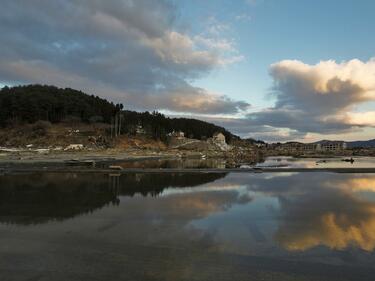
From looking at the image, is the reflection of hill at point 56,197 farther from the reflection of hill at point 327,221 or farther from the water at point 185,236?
the reflection of hill at point 327,221

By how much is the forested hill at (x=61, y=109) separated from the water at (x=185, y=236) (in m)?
131

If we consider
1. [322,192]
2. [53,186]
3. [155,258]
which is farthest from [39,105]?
[155,258]

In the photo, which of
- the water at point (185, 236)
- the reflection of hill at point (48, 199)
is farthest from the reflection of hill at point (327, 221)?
the reflection of hill at point (48, 199)

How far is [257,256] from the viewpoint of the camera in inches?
392

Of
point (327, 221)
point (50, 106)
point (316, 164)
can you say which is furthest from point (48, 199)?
point (50, 106)

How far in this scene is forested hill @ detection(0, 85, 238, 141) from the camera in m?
142

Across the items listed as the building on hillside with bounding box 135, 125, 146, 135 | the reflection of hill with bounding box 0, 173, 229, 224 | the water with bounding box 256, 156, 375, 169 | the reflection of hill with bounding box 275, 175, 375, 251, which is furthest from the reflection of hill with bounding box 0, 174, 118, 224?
the building on hillside with bounding box 135, 125, 146, 135

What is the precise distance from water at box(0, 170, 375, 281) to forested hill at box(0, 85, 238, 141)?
5163 inches

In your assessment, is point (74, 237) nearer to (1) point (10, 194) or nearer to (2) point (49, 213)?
(2) point (49, 213)

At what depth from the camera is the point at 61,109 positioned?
504 ft

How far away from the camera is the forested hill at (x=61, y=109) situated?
142375 mm

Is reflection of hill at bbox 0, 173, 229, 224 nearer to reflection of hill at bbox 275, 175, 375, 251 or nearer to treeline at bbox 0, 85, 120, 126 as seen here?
reflection of hill at bbox 275, 175, 375, 251

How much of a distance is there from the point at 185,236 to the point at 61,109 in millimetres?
151762

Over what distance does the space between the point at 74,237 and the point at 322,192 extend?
1791 cm
